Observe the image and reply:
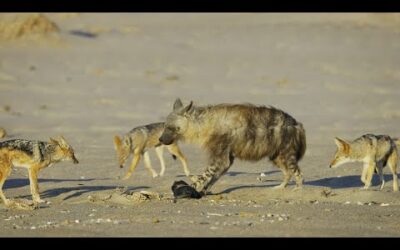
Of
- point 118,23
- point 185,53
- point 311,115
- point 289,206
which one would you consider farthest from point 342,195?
point 118,23

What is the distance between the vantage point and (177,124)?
14156 mm

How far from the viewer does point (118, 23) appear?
48906 millimetres

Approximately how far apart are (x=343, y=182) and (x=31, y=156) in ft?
17.8

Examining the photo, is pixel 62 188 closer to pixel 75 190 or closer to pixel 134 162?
pixel 75 190

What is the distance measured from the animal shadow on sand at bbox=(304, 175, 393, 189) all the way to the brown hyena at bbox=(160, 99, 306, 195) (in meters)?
1.48

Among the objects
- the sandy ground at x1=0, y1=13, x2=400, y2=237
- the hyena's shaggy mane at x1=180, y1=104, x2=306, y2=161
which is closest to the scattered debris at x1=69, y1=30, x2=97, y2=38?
the sandy ground at x1=0, y1=13, x2=400, y2=237

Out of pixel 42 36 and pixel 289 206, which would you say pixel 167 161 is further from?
pixel 42 36

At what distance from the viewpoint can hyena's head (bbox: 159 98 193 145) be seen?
1410 cm

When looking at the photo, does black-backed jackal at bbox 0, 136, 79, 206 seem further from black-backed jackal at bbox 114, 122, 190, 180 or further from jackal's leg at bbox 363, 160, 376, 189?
jackal's leg at bbox 363, 160, 376, 189

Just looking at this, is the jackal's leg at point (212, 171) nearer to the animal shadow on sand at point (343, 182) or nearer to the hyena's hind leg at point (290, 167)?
the hyena's hind leg at point (290, 167)

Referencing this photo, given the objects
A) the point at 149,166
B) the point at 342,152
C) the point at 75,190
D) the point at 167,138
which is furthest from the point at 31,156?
the point at 342,152

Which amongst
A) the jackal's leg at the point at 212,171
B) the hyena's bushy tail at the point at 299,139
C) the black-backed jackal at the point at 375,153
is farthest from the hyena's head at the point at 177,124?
the black-backed jackal at the point at 375,153

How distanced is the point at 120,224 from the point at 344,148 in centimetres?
590

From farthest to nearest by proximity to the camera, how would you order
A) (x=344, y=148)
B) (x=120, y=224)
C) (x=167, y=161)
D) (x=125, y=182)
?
1. (x=167, y=161)
2. (x=125, y=182)
3. (x=344, y=148)
4. (x=120, y=224)
